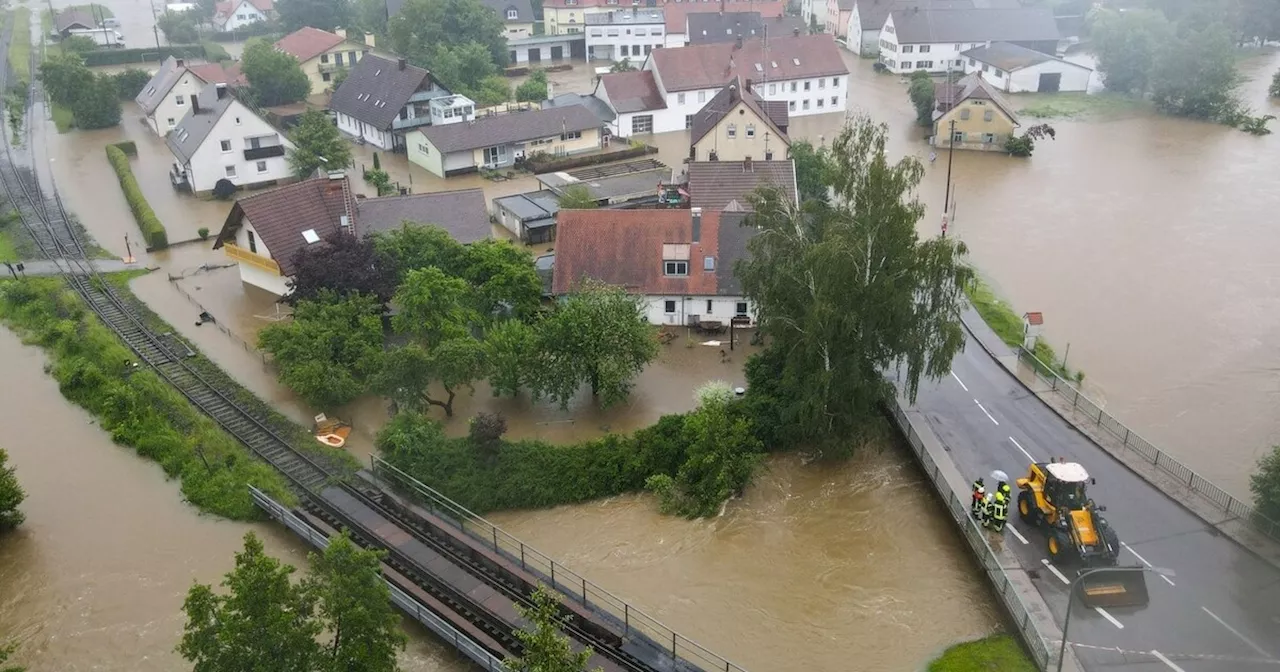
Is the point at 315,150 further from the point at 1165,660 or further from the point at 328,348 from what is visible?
the point at 1165,660

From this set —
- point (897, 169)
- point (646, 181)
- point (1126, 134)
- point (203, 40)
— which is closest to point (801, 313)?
point (897, 169)

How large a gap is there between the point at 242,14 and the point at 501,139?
6274 centimetres

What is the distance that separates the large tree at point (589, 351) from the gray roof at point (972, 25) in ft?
194

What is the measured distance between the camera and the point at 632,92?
2552 inches

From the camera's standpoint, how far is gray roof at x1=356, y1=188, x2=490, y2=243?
3997cm

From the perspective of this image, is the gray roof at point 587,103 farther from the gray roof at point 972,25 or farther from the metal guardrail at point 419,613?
the metal guardrail at point 419,613

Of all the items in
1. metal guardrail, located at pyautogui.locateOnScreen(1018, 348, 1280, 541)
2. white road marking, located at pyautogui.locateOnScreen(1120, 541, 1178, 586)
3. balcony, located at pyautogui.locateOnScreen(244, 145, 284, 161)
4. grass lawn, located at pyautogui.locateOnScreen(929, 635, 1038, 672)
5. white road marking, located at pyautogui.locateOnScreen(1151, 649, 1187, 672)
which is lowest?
grass lawn, located at pyautogui.locateOnScreen(929, 635, 1038, 672)

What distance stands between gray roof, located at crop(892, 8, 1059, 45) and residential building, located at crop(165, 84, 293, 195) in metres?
50.4

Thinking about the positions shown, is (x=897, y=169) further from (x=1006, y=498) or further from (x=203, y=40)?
(x=203, y=40)

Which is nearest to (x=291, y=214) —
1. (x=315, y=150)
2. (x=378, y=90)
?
(x=315, y=150)

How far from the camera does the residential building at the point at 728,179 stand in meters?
41.6

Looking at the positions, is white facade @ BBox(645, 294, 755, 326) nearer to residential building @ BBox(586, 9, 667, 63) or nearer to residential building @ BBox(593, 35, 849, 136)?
residential building @ BBox(593, 35, 849, 136)

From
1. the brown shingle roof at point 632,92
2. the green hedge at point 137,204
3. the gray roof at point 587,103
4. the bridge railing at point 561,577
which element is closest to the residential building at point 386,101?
the gray roof at point 587,103

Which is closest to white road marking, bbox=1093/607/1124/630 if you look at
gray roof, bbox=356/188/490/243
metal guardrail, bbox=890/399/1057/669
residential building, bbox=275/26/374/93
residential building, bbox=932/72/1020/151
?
metal guardrail, bbox=890/399/1057/669
